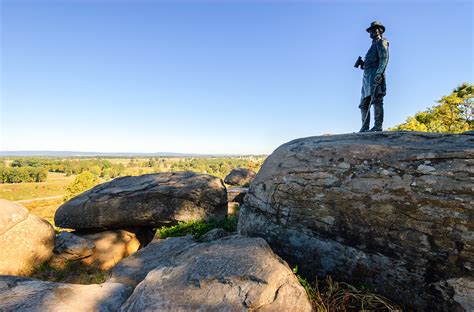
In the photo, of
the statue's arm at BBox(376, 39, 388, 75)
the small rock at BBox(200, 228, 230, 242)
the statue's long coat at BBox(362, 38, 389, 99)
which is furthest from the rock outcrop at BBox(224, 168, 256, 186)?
the statue's arm at BBox(376, 39, 388, 75)

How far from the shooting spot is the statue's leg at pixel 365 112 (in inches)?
363

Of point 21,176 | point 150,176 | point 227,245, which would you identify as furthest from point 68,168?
point 227,245

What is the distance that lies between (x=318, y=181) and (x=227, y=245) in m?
2.52

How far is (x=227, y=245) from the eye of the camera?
5363mm

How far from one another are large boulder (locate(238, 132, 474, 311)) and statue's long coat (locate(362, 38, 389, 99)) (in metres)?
2.99

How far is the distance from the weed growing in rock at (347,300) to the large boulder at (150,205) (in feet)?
29.2

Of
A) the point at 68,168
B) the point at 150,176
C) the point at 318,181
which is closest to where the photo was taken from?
the point at 318,181

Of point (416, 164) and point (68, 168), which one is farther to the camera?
point (68, 168)

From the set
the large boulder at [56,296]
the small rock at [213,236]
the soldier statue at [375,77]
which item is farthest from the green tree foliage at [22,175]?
the soldier statue at [375,77]

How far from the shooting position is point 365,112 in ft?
30.8

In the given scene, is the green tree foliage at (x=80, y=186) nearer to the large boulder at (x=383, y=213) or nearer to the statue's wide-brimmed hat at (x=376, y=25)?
the large boulder at (x=383, y=213)

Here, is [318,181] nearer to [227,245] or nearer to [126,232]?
[227,245]

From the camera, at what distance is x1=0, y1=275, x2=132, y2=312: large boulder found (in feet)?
13.7

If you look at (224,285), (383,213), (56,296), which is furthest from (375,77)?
(56,296)
